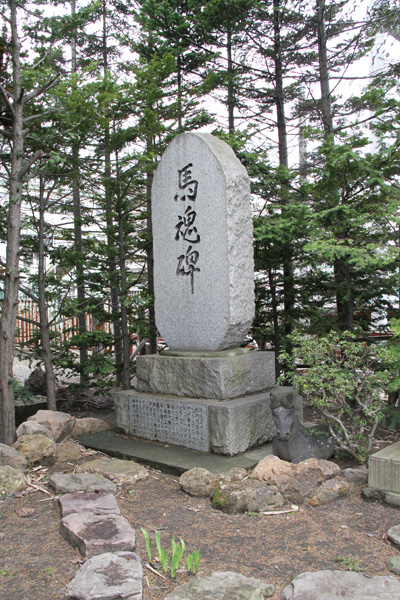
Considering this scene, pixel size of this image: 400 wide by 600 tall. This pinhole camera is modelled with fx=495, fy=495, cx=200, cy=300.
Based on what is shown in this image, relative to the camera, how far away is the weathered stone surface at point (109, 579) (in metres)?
2.33

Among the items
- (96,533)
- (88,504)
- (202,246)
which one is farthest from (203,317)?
(96,533)

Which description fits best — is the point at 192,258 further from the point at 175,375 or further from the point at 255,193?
the point at 255,193

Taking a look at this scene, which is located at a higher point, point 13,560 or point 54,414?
point 54,414

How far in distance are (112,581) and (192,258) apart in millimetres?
3372

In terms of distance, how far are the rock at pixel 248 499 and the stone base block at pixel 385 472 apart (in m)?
0.71

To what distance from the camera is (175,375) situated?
17.0 ft

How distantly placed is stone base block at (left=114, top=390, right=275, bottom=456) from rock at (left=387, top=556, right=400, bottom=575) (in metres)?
1.97

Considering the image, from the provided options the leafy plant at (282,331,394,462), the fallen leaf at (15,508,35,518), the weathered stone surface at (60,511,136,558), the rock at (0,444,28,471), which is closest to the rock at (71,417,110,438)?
the rock at (0,444,28,471)

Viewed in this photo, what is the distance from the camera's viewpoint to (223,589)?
2.44 meters

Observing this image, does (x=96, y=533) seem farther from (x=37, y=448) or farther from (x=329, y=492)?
(x=37, y=448)

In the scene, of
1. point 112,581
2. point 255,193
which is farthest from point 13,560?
point 255,193

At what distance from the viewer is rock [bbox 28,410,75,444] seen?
5.27m

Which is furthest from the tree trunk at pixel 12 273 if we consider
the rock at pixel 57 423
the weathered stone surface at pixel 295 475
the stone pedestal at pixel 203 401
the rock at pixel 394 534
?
the rock at pixel 394 534

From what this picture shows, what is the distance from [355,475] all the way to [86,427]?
3.21 meters
